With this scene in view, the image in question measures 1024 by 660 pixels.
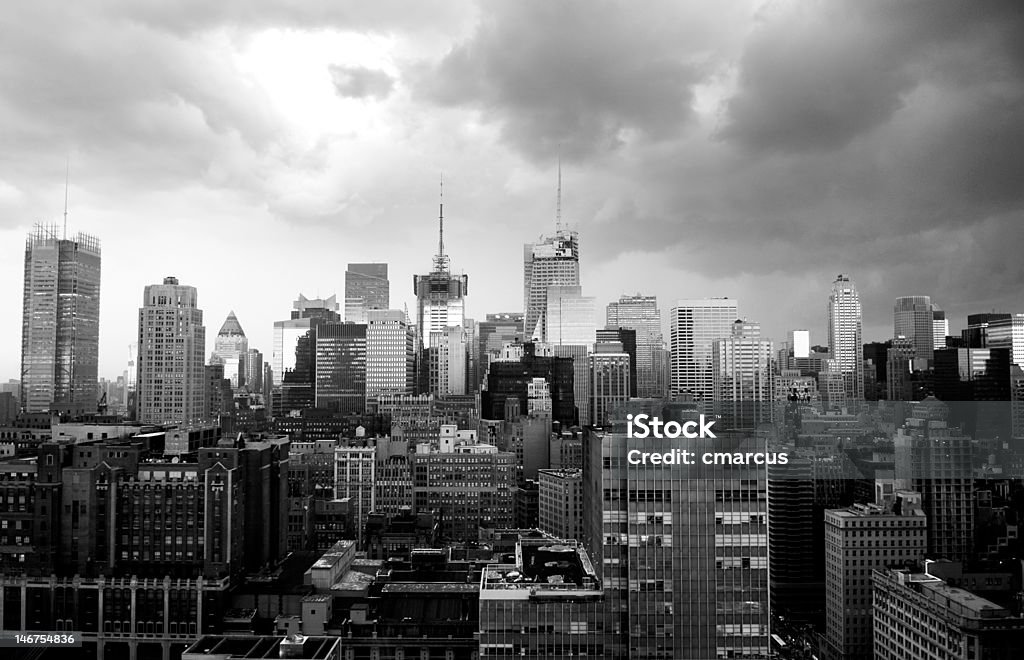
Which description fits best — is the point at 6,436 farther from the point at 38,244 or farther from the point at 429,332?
the point at 429,332

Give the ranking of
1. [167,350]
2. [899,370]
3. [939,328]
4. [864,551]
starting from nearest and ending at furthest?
[939,328] < [864,551] < [899,370] < [167,350]

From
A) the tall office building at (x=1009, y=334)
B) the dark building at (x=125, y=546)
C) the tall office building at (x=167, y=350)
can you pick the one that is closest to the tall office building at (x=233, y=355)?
the tall office building at (x=167, y=350)

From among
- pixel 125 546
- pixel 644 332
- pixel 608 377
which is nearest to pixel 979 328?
pixel 125 546

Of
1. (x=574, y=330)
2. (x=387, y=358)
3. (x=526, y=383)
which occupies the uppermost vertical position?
(x=574, y=330)

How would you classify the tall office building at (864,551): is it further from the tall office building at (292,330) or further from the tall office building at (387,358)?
the tall office building at (292,330)

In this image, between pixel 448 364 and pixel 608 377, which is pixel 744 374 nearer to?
pixel 608 377

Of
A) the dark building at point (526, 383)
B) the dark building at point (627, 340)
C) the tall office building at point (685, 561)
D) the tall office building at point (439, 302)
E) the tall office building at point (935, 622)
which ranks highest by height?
the tall office building at point (439, 302)

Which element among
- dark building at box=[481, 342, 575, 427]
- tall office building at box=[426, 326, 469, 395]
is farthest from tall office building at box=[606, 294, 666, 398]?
tall office building at box=[426, 326, 469, 395]

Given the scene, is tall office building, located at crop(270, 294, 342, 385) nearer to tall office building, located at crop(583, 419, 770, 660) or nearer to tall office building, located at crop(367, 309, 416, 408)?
tall office building, located at crop(367, 309, 416, 408)
